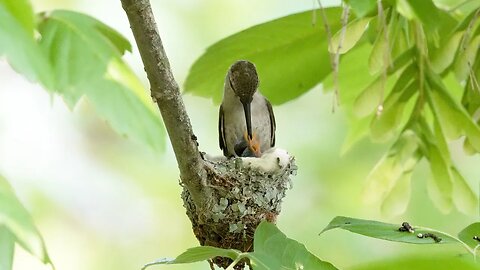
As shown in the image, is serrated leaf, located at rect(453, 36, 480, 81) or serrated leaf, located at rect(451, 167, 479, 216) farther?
serrated leaf, located at rect(451, 167, 479, 216)

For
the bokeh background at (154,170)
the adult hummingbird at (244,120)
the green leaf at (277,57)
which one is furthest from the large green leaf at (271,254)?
the bokeh background at (154,170)

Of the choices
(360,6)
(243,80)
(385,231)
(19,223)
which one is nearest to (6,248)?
(19,223)

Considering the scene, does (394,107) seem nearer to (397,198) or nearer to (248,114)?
(397,198)

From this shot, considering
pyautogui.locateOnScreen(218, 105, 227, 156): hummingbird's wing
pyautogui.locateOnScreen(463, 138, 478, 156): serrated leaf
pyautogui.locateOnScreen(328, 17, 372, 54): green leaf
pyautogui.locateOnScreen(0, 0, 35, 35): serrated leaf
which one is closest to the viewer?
pyautogui.locateOnScreen(0, 0, 35, 35): serrated leaf

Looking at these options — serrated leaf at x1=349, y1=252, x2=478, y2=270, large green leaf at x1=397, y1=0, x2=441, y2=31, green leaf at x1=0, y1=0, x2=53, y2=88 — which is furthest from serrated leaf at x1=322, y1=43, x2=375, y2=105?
serrated leaf at x1=349, y1=252, x2=478, y2=270

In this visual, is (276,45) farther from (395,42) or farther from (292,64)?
(395,42)

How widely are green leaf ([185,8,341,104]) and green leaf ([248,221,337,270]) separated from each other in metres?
0.98

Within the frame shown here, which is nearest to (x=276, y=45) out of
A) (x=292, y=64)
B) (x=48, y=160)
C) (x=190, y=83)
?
(x=292, y=64)

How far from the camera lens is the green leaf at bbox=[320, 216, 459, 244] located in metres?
1.51

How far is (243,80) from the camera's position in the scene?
306 centimetres

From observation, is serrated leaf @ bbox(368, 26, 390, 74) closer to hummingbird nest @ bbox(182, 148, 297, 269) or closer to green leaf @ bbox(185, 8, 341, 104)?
green leaf @ bbox(185, 8, 341, 104)

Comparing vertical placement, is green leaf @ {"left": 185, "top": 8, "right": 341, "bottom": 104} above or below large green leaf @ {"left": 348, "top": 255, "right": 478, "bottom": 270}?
above

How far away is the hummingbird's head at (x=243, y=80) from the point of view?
292cm

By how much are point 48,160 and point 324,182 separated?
1990 mm
